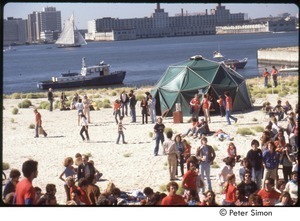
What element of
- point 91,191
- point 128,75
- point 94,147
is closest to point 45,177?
point 94,147

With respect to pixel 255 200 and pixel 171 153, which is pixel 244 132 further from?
pixel 255 200

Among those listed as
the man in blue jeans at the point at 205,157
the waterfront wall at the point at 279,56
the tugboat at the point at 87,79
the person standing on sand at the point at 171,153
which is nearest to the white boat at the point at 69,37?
the waterfront wall at the point at 279,56

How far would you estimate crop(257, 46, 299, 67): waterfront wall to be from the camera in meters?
53.2

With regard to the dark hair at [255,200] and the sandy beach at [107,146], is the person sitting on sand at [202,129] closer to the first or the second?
the sandy beach at [107,146]

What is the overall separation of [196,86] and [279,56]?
3918 cm

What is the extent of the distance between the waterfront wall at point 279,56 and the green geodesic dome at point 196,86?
33481 mm

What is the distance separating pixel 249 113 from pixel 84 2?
42.3ft

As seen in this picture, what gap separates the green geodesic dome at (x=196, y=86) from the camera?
18625 millimetres

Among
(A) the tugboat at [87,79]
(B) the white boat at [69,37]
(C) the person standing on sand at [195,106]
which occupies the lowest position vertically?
(A) the tugboat at [87,79]

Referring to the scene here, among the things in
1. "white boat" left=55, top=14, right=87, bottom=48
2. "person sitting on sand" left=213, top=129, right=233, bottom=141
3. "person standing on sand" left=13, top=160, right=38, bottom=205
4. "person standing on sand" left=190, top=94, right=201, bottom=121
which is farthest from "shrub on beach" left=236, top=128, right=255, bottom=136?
"white boat" left=55, top=14, right=87, bottom=48

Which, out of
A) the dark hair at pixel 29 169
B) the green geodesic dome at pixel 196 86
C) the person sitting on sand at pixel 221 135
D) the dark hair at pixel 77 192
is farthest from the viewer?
the green geodesic dome at pixel 196 86

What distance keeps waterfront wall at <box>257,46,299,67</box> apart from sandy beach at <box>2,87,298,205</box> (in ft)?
108

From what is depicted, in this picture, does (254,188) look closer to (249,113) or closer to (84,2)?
(84,2)

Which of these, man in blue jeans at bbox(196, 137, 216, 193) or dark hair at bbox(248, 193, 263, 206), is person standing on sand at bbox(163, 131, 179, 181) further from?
dark hair at bbox(248, 193, 263, 206)
